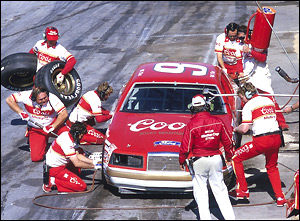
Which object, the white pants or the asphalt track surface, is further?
the asphalt track surface

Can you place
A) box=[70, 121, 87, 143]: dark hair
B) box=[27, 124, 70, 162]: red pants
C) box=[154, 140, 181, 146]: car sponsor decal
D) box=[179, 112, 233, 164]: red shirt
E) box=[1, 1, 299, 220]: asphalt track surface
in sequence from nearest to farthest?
box=[179, 112, 233, 164]: red shirt < box=[1, 1, 299, 220]: asphalt track surface < box=[154, 140, 181, 146]: car sponsor decal < box=[70, 121, 87, 143]: dark hair < box=[27, 124, 70, 162]: red pants

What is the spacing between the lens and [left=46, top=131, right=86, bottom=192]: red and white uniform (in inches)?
393

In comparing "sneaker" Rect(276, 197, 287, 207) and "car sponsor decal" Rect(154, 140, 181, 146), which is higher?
"car sponsor decal" Rect(154, 140, 181, 146)

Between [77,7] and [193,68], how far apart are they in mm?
14086

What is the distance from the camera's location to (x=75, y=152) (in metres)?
9.98

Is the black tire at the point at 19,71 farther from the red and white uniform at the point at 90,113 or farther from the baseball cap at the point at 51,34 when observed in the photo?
the red and white uniform at the point at 90,113

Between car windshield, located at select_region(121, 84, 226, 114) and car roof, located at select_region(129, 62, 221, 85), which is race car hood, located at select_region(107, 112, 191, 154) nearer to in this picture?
car windshield, located at select_region(121, 84, 226, 114)

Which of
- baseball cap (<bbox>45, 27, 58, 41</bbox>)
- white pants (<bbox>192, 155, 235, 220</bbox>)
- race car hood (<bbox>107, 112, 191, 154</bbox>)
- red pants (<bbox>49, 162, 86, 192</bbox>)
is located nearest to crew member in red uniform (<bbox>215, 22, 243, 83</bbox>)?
baseball cap (<bbox>45, 27, 58, 41</bbox>)

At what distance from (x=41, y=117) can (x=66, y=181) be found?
1.98 m

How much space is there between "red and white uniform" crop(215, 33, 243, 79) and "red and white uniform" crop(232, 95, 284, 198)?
14.5 ft

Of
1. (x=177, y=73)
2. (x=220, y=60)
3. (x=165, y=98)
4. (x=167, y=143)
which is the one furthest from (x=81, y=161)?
(x=220, y=60)

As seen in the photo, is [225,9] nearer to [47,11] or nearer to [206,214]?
[47,11]

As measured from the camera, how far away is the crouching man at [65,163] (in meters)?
9.94

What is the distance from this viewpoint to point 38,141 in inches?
463
